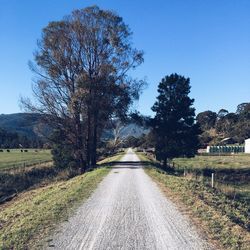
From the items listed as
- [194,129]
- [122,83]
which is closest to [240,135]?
[194,129]

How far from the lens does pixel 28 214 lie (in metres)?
12.4

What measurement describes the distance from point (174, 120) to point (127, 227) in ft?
111

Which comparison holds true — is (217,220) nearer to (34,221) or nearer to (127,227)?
(127,227)

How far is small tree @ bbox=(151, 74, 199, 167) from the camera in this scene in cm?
4322

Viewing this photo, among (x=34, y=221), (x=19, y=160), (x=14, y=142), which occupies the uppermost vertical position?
(x=14, y=142)

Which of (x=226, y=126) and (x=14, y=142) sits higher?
(x=226, y=126)

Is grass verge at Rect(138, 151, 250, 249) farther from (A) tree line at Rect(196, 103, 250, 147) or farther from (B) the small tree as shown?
(A) tree line at Rect(196, 103, 250, 147)

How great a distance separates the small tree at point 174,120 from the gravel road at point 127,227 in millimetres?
28051

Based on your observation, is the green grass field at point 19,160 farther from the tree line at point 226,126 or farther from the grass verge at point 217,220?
the tree line at point 226,126

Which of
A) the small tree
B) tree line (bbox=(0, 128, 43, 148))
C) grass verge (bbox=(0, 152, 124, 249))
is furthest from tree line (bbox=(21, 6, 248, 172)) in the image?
tree line (bbox=(0, 128, 43, 148))

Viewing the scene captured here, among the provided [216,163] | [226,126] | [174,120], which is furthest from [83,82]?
[226,126]

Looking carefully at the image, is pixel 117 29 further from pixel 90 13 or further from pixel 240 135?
pixel 240 135

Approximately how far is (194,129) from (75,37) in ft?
57.2

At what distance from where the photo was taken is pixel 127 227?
10023 millimetres
